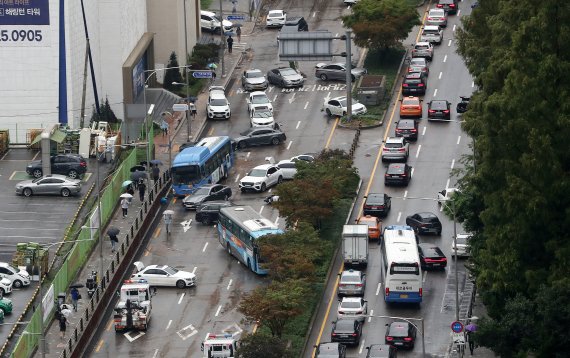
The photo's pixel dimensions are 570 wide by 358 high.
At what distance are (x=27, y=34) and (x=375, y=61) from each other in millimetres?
30416

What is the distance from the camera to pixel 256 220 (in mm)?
106562

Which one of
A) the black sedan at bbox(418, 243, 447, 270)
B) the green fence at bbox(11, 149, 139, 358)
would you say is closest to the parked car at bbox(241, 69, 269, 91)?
the green fence at bbox(11, 149, 139, 358)

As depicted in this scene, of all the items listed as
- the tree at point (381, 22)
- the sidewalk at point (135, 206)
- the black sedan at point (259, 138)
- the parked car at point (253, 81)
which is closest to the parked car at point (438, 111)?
the black sedan at point (259, 138)

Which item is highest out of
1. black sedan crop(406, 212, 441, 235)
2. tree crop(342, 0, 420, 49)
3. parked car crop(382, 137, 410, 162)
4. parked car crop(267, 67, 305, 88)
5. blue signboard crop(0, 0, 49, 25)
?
blue signboard crop(0, 0, 49, 25)

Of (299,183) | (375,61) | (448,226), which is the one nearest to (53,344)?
(299,183)

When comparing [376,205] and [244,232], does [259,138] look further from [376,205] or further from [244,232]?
[244,232]

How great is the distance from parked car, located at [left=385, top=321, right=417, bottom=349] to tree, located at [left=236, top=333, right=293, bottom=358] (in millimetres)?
6109

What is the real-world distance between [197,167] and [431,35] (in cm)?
3738

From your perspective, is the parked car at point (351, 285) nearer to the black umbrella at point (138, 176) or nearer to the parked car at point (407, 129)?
the black umbrella at point (138, 176)

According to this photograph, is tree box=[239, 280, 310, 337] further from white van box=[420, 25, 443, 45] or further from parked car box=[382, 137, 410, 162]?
white van box=[420, 25, 443, 45]

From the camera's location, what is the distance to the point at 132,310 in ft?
322

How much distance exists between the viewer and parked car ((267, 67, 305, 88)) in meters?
141

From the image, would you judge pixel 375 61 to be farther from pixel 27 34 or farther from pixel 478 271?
pixel 478 271

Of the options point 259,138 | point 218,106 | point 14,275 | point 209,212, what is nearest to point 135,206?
point 209,212
